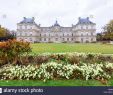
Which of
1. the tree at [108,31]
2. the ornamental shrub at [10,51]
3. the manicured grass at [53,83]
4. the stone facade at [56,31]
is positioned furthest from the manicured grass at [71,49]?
the stone facade at [56,31]

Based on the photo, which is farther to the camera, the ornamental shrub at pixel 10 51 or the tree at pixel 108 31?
the tree at pixel 108 31

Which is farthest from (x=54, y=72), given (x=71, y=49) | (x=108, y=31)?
(x=108, y=31)

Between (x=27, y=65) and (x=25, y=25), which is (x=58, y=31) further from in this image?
(x=27, y=65)

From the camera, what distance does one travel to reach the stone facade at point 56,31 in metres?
101

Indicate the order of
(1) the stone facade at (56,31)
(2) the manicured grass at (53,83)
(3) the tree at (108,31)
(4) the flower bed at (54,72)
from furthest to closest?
(1) the stone facade at (56,31), (3) the tree at (108,31), (4) the flower bed at (54,72), (2) the manicured grass at (53,83)

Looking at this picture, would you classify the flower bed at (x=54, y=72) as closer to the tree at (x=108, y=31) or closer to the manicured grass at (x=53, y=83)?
the manicured grass at (x=53, y=83)

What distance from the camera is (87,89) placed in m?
5.88

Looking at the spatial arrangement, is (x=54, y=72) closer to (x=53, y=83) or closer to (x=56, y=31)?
(x=53, y=83)

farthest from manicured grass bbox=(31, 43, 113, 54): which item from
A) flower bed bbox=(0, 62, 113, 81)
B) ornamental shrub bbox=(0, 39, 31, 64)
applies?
flower bed bbox=(0, 62, 113, 81)

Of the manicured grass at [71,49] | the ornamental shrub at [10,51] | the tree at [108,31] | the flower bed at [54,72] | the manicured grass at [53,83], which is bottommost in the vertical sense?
the manicured grass at [53,83]

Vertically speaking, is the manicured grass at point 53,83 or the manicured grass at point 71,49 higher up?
the manicured grass at point 71,49

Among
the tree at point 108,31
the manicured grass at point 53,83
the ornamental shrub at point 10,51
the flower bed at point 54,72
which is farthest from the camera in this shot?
the tree at point 108,31

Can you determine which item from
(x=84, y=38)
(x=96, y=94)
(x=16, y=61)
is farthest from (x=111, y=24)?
(x=96, y=94)

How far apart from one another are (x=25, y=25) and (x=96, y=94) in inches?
3800
